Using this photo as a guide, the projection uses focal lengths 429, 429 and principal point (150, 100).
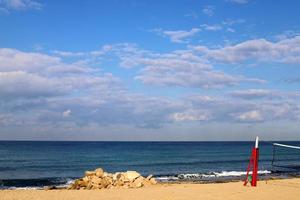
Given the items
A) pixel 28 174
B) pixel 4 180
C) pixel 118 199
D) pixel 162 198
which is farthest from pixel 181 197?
pixel 28 174

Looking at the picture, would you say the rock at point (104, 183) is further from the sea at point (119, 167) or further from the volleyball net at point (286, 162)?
the sea at point (119, 167)

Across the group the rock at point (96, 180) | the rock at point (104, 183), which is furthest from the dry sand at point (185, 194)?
the rock at point (96, 180)

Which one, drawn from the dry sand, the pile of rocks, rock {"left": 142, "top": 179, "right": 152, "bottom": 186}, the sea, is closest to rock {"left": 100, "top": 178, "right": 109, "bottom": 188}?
the pile of rocks

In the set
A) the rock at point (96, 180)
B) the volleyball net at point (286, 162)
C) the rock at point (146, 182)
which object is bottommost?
the volleyball net at point (286, 162)

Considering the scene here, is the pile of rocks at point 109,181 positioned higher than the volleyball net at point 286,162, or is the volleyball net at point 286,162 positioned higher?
the pile of rocks at point 109,181

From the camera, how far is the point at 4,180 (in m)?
31.7

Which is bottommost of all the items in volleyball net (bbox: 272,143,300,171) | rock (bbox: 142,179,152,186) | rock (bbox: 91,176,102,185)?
volleyball net (bbox: 272,143,300,171)

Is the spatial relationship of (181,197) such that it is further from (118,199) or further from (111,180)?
(111,180)

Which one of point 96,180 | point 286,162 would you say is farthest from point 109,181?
point 286,162

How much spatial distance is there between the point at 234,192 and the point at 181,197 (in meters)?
2.51

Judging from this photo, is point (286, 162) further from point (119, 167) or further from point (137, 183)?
point (137, 183)

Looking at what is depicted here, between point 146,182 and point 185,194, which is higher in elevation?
point 185,194

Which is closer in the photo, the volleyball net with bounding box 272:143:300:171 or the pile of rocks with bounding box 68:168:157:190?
the pile of rocks with bounding box 68:168:157:190

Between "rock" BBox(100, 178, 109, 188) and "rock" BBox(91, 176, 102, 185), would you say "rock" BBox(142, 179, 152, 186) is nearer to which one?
"rock" BBox(100, 178, 109, 188)
